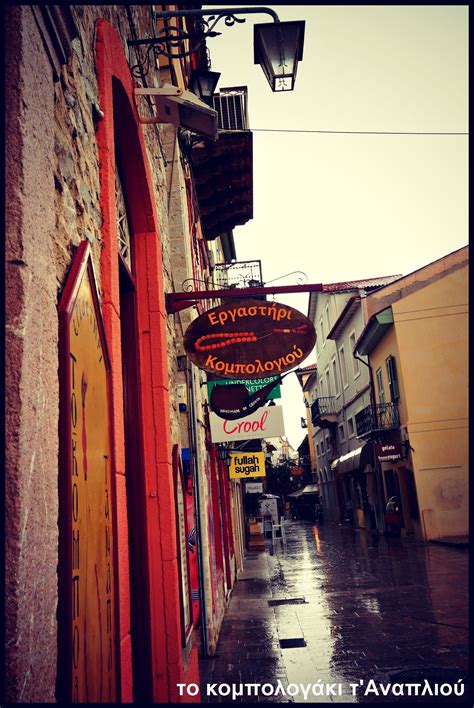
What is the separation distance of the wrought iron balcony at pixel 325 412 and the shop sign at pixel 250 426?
24900 mm

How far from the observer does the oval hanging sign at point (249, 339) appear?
5113 millimetres

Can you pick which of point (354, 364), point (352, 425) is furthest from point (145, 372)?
point (352, 425)

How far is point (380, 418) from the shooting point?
2353 centimetres

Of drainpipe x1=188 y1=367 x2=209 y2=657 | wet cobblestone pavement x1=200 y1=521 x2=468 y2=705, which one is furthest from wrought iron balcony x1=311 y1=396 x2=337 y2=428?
drainpipe x1=188 y1=367 x2=209 y2=657

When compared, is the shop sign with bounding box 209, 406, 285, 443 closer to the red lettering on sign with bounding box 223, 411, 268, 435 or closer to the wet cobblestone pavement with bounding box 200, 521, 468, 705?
the red lettering on sign with bounding box 223, 411, 268, 435

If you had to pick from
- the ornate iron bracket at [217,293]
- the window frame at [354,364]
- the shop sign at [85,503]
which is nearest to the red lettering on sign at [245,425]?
the ornate iron bracket at [217,293]

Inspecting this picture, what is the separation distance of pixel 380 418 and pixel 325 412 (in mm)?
12981

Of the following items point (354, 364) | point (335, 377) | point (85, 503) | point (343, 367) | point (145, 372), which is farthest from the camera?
point (335, 377)

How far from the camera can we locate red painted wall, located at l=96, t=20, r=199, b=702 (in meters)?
2.91

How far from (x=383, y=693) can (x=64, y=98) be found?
5339 mm

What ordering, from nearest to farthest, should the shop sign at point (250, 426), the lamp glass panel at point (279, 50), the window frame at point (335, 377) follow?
the lamp glass panel at point (279, 50) → the shop sign at point (250, 426) → the window frame at point (335, 377)

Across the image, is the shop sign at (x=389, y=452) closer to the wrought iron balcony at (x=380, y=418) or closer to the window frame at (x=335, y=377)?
the wrought iron balcony at (x=380, y=418)

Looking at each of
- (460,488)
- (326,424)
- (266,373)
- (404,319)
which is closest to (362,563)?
(460,488)

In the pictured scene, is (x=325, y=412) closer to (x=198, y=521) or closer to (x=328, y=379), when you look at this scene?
(x=328, y=379)
